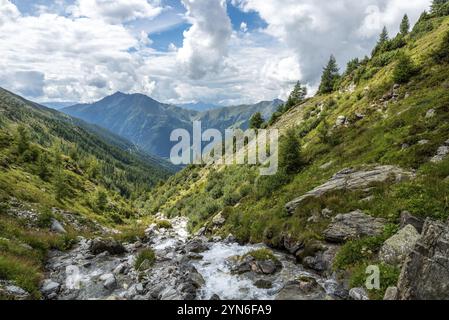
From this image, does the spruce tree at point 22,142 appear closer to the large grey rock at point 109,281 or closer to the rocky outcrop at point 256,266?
the large grey rock at point 109,281

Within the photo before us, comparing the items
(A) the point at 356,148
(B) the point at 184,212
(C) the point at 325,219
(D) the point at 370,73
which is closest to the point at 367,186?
(C) the point at 325,219

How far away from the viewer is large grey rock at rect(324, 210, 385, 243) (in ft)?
51.9

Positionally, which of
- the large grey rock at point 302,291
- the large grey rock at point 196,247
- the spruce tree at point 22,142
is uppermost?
the spruce tree at point 22,142

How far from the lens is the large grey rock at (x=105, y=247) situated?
813 inches

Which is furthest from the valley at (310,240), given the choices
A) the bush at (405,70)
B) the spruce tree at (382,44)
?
the spruce tree at (382,44)

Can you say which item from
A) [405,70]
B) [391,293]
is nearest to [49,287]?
[391,293]

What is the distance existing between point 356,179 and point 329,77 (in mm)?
77630

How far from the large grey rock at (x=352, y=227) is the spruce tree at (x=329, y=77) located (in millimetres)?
77842

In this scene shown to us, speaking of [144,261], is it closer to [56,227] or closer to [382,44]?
[56,227]

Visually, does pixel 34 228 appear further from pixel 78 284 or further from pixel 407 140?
pixel 407 140

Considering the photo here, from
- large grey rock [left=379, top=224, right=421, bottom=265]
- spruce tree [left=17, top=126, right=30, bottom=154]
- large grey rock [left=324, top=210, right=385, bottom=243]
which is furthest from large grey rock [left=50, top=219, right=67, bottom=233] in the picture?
spruce tree [left=17, top=126, right=30, bottom=154]

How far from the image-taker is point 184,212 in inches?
2815

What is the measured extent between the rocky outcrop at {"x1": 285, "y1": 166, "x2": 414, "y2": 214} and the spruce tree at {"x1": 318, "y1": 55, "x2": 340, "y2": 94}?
71423mm

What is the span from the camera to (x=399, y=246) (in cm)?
1302
